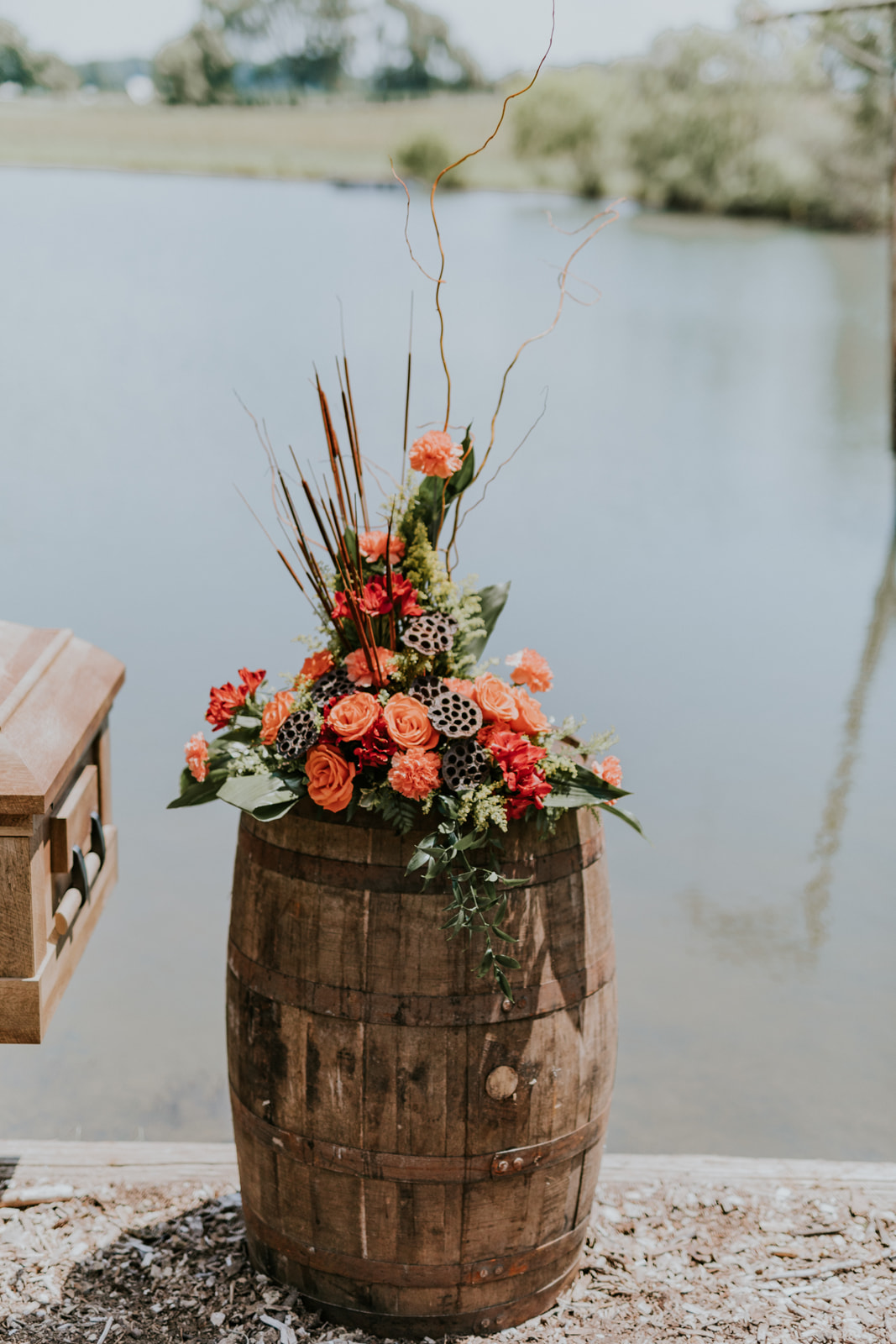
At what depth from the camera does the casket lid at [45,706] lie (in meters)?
1.64

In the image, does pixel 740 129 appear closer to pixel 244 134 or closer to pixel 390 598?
pixel 244 134

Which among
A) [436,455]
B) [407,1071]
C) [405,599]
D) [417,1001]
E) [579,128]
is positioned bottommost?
[407,1071]

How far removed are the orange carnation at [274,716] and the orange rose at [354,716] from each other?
121 millimetres

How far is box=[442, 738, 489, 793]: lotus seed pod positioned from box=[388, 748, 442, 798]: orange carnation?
0.11ft

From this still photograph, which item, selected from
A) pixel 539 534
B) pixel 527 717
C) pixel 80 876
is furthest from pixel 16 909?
pixel 539 534

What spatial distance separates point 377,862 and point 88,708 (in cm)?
64

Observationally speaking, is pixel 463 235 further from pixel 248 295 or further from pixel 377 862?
pixel 377 862

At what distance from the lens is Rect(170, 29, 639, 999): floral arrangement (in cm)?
168

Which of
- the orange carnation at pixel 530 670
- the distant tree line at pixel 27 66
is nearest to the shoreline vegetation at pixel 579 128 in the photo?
the distant tree line at pixel 27 66

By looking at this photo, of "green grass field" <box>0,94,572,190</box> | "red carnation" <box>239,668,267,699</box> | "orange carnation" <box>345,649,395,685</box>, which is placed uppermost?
"green grass field" <box>0,94,572,190</box>

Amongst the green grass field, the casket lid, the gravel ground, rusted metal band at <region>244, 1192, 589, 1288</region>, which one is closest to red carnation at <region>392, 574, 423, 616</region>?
the casket lid

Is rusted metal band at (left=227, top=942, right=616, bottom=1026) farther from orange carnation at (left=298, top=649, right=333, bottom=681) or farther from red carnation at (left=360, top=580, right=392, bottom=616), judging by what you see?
red carnation at (left=360, top=580, right=392, bottom=616)

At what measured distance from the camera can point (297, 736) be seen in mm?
1748

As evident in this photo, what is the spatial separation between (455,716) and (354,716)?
148 millimetres
